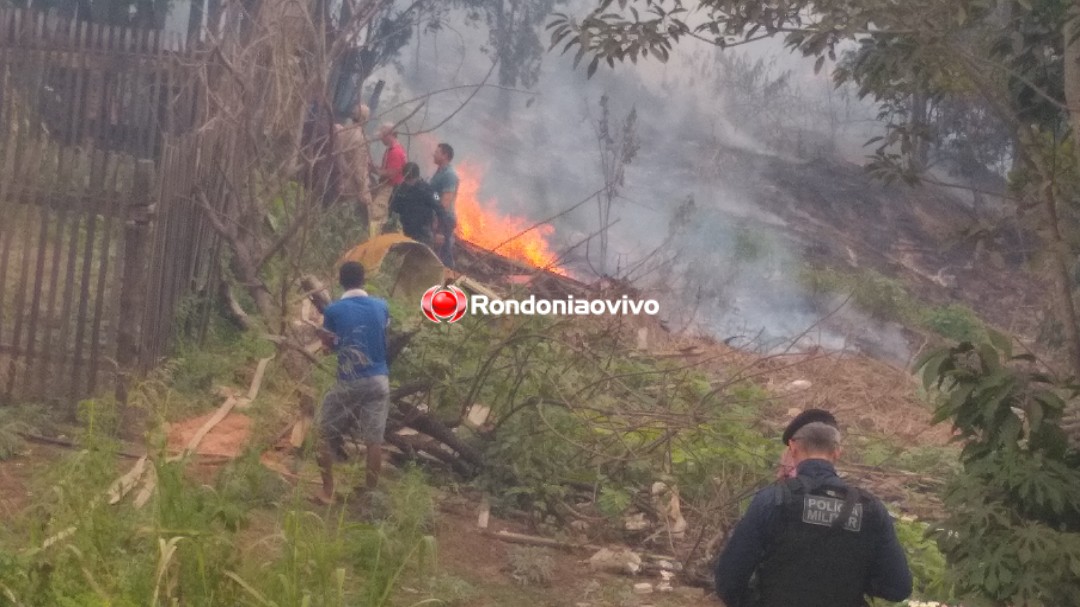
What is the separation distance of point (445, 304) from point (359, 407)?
2.01 m

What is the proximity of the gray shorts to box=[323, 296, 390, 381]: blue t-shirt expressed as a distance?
0.06 m

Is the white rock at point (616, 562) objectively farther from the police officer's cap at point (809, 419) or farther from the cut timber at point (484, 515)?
the police officer's cap at point (809, 419)

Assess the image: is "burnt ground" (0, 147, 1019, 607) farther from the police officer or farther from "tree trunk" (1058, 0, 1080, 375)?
the police officer

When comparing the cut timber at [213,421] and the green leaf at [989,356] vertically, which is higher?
the green leaf at [989,356]

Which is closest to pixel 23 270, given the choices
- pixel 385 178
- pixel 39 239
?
pixel 39 239

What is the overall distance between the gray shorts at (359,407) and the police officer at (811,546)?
343 cm

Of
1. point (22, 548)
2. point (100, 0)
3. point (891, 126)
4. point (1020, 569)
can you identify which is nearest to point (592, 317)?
point (891, 126)

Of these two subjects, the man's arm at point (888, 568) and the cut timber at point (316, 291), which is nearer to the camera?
the man's arm at point (888, 568)

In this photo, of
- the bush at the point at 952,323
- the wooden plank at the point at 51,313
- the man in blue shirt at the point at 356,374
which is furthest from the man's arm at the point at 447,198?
the bush at the point at 952,323

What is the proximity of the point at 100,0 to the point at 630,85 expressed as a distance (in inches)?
383

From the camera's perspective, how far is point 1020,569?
345 centimetres

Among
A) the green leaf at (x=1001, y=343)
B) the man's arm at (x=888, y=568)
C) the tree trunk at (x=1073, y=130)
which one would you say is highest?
the tree trunk at (x=1073, y=130)

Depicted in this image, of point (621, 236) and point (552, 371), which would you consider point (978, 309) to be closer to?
point (621, 236)

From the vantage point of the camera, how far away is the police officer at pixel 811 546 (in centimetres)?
380
